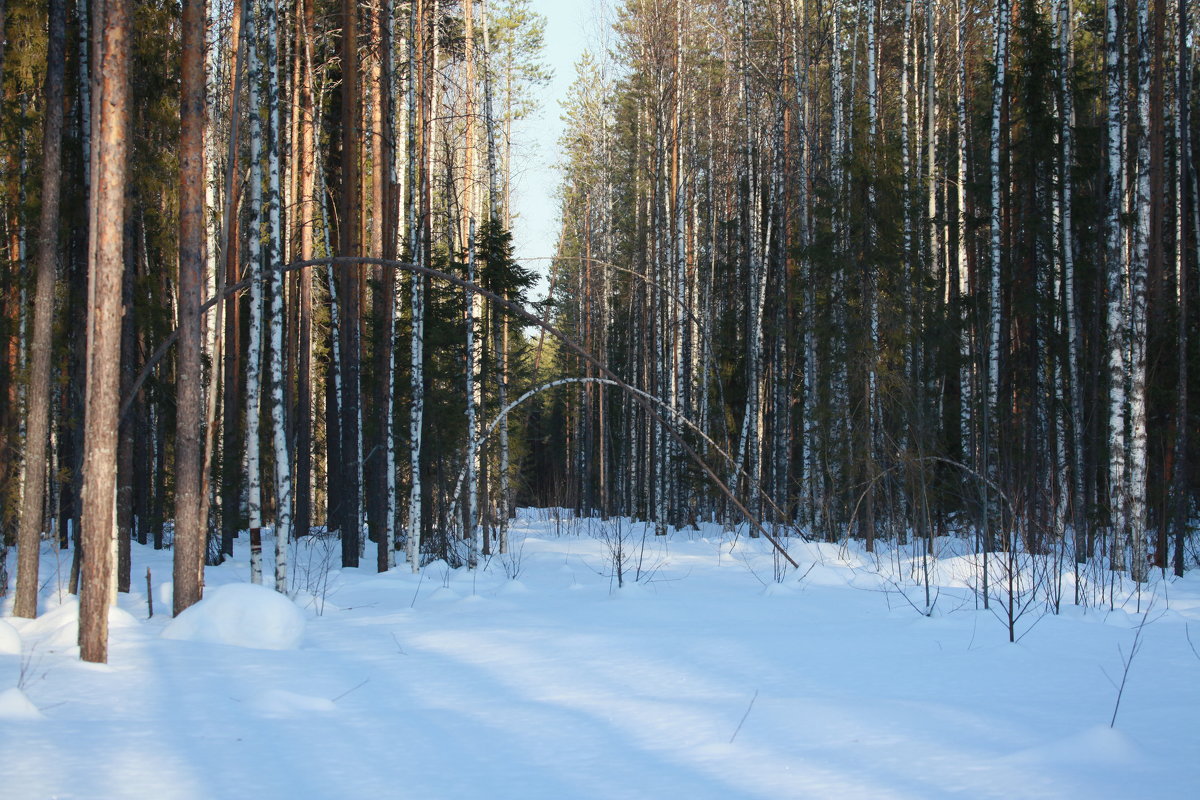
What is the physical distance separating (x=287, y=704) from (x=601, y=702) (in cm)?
159

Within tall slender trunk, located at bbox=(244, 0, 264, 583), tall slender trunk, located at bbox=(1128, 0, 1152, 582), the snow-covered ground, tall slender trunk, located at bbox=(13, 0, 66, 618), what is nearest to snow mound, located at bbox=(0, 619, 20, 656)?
the snow-covered ground

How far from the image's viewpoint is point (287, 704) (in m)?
4.19

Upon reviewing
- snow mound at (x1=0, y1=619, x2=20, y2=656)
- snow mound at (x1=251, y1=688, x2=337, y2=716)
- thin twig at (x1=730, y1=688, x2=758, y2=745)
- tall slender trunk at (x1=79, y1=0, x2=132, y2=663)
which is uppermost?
tall slender trunk at (x1=79, y1=0, x2=132, y2=663)

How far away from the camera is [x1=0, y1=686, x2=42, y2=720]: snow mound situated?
12.2 feet

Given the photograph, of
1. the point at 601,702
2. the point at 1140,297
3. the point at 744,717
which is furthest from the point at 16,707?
the point at 1140,297

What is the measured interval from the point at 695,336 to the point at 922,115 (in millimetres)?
7251

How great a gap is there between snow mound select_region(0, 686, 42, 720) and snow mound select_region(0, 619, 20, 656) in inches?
59.3

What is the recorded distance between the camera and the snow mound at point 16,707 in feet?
12.2

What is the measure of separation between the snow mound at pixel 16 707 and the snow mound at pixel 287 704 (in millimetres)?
928

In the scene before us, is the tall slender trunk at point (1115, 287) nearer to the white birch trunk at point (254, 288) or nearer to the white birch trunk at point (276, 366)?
the white birch trunk at point (276, 366)

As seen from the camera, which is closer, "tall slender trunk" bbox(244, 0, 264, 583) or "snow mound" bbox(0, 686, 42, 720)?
"snow mound" bbox(0, 686, 42, 720)

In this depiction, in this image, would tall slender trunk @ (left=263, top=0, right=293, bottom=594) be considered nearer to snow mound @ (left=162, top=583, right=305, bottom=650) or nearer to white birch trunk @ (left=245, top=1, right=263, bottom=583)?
white birch trunk @ (left=245, top=1, right=263, bottom=583)

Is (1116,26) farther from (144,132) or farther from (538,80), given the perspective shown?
(538,80)

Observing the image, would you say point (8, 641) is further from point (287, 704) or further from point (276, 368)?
point (276, 368)
